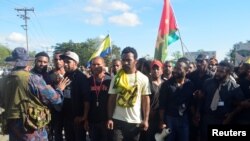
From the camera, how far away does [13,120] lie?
4324mm

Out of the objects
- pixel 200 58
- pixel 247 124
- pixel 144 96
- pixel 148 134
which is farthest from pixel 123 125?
pixel 200 58

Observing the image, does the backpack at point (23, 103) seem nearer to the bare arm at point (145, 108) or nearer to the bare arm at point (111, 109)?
the bare arm at point (111, 109)

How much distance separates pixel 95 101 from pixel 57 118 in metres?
0.93

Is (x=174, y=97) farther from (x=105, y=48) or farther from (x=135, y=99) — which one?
(x=105, y=48)

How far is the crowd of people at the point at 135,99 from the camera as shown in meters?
5.09

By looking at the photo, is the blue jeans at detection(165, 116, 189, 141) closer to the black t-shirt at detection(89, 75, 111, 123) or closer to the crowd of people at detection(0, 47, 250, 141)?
the crowd of people at detection(0, 47, 250, 141)

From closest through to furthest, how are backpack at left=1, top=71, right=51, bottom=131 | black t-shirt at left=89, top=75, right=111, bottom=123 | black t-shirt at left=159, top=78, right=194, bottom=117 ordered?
backpack at left=1, top=71, right=51, bottom=131 → black t-shirt at left=159, top=78, right=194, bottom=117 → black t-shirt at left=89, top=75, right=111, bottom=123

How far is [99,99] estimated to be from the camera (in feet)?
18.7

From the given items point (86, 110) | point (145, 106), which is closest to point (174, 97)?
point (145, 106)

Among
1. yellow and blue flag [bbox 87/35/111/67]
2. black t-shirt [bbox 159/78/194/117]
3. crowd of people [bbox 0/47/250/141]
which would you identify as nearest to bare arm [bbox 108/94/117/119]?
crowd of people [bbox 0/47/250/141]

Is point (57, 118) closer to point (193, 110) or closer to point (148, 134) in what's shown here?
point (148, 134)

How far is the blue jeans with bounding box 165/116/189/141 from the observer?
5621 mm

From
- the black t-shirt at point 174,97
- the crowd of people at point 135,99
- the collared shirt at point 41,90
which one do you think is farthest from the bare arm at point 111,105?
the collared shirt at point 41,90

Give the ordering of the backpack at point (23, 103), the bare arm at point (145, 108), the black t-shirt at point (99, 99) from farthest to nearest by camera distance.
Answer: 1. the black t-shirt at point (99, 99)
2. the bare arm at point (145, 108)
3. the backpack at point (23, 103)
